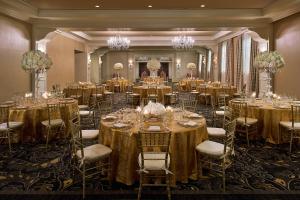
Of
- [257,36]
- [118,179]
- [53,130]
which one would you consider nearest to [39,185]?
[118,179]

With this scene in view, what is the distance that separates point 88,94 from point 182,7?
18.6 ft

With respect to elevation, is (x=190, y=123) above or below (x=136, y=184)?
above

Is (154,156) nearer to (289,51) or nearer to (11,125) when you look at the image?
(11,125)

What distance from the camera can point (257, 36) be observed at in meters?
10.8

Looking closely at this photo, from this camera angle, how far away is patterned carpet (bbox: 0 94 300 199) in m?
4.00

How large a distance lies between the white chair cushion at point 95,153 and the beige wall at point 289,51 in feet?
23.6

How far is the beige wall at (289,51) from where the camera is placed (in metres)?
8.88

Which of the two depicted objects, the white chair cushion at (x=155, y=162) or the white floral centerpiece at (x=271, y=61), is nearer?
the white chair cushion at (x=155, y=162)

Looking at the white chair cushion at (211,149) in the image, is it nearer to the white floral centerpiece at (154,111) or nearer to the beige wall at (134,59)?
the white floral centerpiece at (154,111)

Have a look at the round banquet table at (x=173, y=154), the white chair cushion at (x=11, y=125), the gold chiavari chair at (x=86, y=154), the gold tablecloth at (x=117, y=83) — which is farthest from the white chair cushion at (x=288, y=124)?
the gold tablecloth at (x=117, y=83)

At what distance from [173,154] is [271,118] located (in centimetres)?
332

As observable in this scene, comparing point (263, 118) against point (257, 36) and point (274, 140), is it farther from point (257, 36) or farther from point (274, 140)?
point (257, 36)

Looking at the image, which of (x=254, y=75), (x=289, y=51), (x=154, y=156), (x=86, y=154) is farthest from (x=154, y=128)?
(x=254, y=75)

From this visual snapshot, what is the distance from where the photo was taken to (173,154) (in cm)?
400
